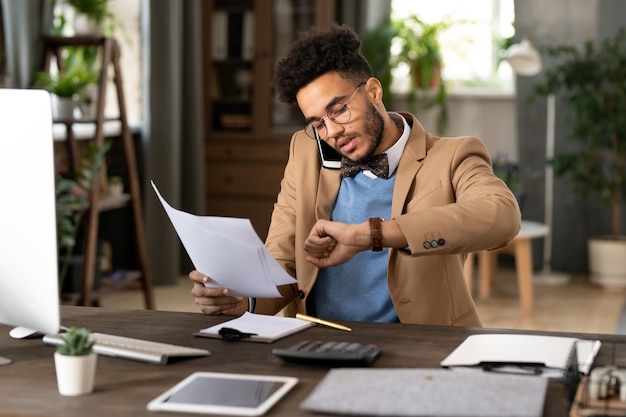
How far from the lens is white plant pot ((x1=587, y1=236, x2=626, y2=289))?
250 inches

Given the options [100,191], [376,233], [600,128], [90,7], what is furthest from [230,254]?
[600,128]

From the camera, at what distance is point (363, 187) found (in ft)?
7.83

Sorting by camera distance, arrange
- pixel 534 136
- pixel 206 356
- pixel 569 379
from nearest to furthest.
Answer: pixel 569 379 < pixel 206 356 < pixel 534 136

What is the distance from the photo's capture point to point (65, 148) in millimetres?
5496

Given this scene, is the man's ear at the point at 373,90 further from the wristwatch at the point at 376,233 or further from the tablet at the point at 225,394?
the tablet at the point at 225,394

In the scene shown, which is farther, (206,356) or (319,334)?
(319,334)

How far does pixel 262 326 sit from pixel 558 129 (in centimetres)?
527

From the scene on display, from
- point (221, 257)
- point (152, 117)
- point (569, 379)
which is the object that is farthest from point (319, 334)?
point (152, 117)

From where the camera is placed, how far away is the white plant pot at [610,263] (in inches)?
250

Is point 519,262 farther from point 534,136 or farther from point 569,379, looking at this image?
point 569,379

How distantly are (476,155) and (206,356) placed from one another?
896mm

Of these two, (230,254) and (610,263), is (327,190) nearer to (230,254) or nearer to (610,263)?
(230,254)

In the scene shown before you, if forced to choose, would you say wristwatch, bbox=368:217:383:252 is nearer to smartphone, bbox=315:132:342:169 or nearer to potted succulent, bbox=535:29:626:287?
smartphone, bbox=315:132:342:169

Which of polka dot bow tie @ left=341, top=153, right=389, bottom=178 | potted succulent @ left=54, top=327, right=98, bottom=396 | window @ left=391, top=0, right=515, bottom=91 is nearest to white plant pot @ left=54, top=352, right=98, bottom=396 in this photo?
potted succulent @ left=54, top=327, right=98, bottom=396
